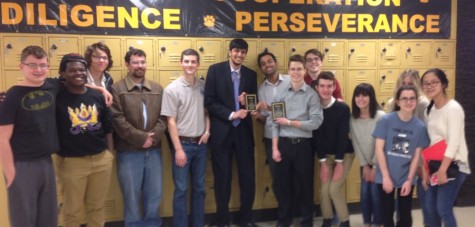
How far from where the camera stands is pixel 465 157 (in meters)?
3.44

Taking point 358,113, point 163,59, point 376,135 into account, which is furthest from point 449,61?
point 163,59

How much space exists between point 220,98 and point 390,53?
7.81 ft

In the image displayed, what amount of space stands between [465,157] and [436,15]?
8.58 ft

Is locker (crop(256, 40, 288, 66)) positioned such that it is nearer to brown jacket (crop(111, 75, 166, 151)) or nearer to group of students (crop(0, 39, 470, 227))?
group of students (crop(0, 39, 470, 227))

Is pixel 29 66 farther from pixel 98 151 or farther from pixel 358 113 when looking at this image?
pixel 358 113

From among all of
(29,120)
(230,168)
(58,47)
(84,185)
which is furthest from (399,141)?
(58,47)

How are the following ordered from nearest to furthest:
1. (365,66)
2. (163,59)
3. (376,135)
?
(376,135) → (163,59) → (365,66)

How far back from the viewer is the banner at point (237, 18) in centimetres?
431

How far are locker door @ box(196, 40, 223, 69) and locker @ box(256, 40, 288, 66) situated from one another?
0.50 meters

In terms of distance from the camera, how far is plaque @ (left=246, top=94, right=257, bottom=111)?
435 cm

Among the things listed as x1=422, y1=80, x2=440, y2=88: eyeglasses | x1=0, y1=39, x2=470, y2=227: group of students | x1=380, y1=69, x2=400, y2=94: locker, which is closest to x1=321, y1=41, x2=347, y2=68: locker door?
x1=0, y1=39, x2=470, y2=227: group of students

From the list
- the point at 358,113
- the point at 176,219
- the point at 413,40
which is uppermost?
the point at 413,40

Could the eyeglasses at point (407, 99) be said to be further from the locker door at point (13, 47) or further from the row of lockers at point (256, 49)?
the locker door at point (13, 47)

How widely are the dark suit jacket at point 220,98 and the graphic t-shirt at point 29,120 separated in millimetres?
1615
